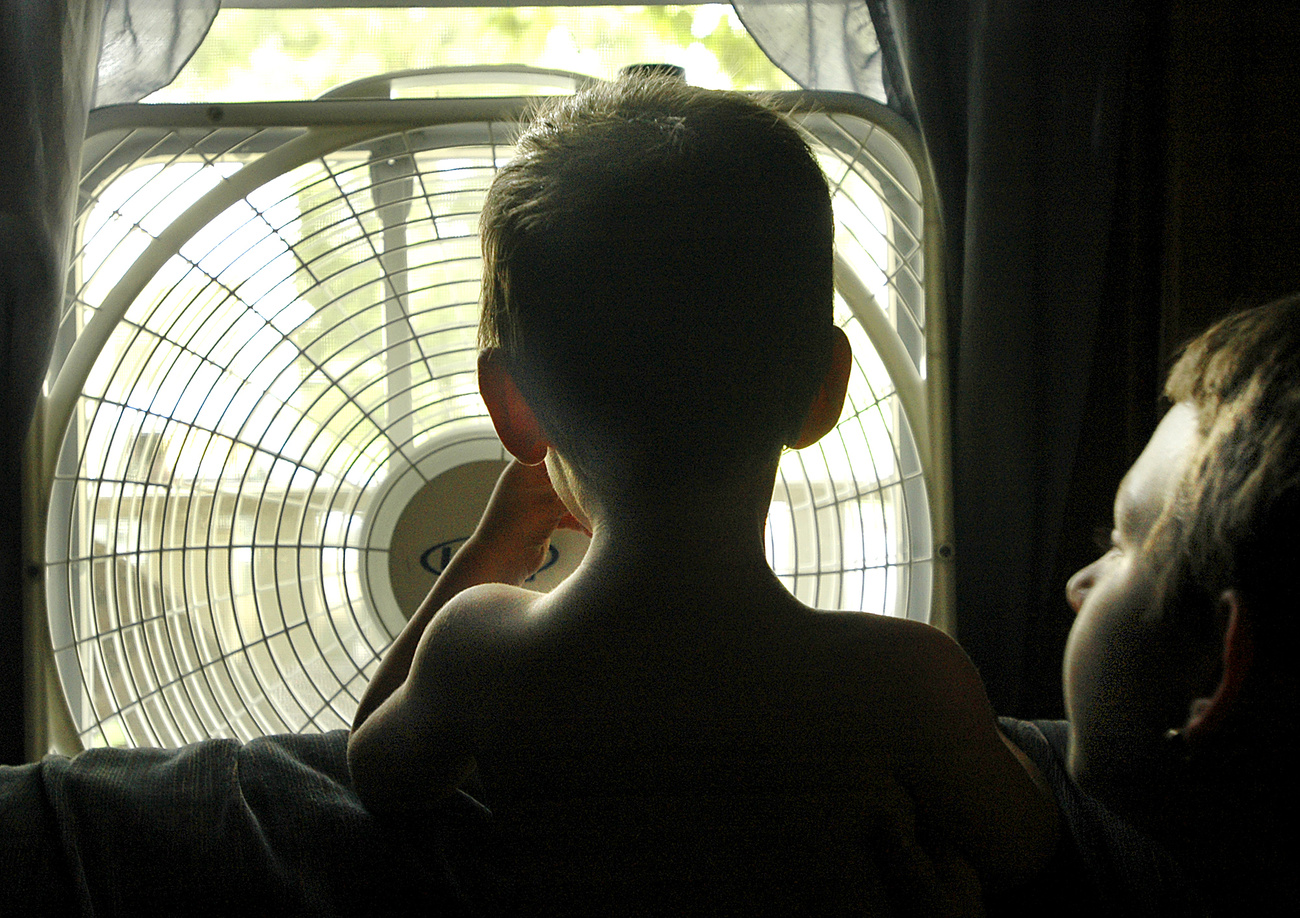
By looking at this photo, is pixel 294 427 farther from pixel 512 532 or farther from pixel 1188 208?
pixel 1188 208

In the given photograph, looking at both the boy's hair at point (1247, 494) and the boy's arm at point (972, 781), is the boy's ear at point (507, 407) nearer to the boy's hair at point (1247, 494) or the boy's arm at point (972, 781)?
the boy's arm at point (972, 781)

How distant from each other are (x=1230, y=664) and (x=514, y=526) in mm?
561

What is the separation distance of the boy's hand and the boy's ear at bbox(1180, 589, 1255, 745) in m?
0.51

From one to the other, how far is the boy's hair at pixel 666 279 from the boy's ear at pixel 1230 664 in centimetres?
28

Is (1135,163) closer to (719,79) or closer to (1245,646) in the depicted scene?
(719,79)

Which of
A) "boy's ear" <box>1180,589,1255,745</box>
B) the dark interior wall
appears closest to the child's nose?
"boy's ear" <box>1180,589,1255,745</box>

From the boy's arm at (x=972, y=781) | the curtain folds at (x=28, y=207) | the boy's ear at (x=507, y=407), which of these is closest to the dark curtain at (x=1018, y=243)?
the boy's arm at (x=972, y=781)

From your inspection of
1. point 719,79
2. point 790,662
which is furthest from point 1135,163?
point 790,662

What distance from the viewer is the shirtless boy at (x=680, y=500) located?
542mm

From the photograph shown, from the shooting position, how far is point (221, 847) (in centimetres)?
63

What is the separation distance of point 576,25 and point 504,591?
870mm

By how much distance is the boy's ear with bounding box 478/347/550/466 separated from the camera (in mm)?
603

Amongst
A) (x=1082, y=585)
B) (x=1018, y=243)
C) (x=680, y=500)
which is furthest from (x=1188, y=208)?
(x=680, y=500)

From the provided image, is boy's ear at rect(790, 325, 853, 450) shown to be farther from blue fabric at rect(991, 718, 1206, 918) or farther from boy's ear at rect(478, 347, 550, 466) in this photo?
blue fabric at rect(991, 718, 1206, 918)
